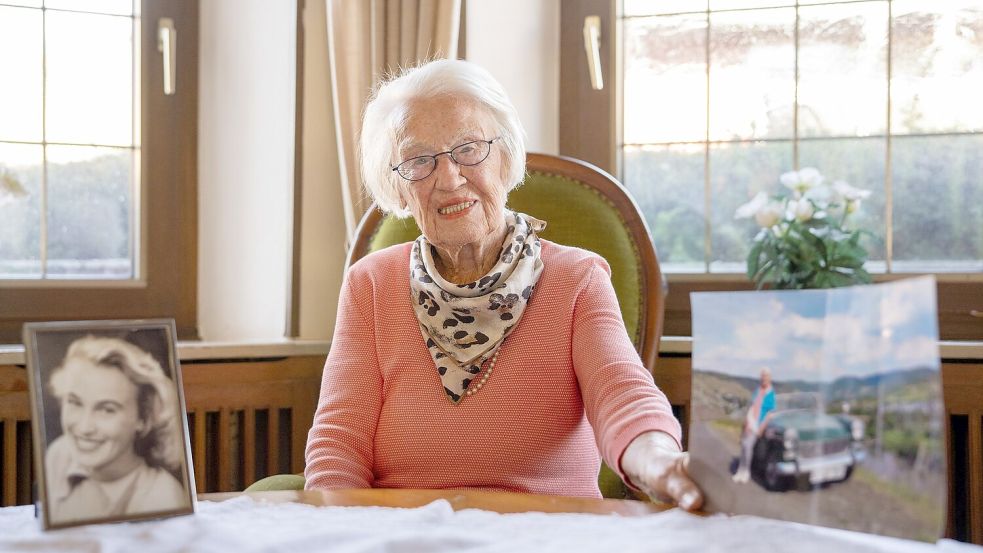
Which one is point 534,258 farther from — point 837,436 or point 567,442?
point 837,436

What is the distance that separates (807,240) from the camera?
2.05 m

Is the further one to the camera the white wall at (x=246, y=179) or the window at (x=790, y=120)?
the white wall at (x=246, y=179)

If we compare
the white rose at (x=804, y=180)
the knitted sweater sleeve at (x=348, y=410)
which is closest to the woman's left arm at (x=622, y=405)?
the knitted sweater sleeve at (x=348, y=410)

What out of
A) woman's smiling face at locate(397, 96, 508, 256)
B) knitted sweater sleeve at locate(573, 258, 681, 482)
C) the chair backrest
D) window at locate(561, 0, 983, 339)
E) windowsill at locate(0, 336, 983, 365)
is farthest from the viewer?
window at locate(561, 0, 983, 339)

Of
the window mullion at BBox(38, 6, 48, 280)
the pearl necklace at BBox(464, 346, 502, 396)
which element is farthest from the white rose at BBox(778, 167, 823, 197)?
the window mullion at BBox(38, 6, 48, 280)

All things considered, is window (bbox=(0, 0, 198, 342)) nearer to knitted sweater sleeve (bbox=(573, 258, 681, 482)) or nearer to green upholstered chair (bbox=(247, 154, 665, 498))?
green upholstered chair (bbox=(247, 154, 665, 498))

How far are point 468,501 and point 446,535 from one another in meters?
0.17

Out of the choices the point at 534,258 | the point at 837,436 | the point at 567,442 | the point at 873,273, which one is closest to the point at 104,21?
the point at 534,258

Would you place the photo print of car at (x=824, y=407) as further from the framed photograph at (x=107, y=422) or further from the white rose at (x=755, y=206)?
the white rose at (x=755, y=206)

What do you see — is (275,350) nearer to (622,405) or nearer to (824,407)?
(622,405)

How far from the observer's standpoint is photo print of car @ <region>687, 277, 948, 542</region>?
0.73m

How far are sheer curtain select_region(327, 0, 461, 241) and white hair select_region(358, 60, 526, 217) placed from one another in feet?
1.92

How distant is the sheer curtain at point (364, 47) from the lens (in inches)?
88.5

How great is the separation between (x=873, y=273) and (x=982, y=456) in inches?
22.7
